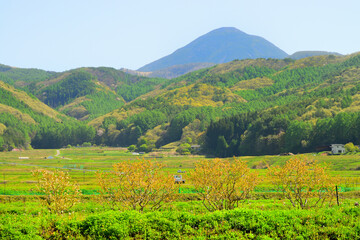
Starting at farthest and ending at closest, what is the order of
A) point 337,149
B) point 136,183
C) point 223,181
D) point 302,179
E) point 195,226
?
point 337,149, point 302,179, point 223,181, point 136,183, point 195,226

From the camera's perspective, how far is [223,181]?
42.2 meters

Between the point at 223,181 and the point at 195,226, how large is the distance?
11185 mm

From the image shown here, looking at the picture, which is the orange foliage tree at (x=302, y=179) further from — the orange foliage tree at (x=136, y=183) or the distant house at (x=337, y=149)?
the distant house at (x=337, y=149)

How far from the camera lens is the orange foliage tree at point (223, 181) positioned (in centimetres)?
4147

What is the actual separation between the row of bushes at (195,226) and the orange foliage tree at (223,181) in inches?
364

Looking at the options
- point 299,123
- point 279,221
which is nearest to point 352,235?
point 279,221

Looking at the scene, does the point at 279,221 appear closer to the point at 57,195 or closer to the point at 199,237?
the point at 199,237

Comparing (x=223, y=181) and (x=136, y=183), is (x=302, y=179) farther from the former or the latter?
(x=136, y=183)

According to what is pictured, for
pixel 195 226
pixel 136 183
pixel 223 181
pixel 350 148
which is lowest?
pixel 195 226

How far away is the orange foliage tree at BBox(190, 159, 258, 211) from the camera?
41.5 m

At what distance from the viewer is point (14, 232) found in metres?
28.9

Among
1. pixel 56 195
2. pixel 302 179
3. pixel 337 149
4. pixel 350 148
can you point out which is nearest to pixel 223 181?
pixel 302 179

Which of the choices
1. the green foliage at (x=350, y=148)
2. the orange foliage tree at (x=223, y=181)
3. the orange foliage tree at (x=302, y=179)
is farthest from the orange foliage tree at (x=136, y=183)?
the green foliage at (x=350, y=148)

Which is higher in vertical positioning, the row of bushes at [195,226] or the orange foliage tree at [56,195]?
the orange foliage tree at [56,195]
